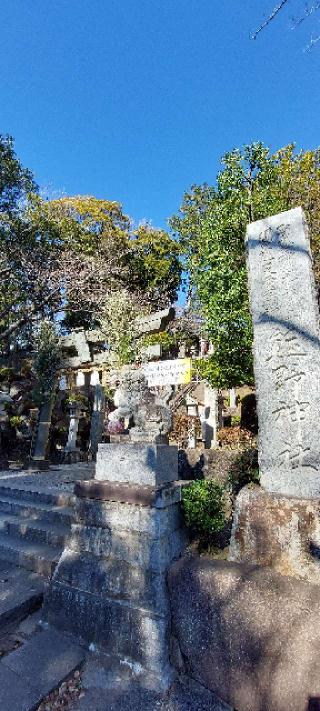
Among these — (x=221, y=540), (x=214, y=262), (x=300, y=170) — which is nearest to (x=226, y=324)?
(x=214, y=262)

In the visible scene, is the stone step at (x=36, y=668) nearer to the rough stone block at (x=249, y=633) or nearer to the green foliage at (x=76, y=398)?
the rough stone block at (x=249, y=633)

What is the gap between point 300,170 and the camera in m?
14.6

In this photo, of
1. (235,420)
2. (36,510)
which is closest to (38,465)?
(36,510)

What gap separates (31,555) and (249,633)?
118 inches

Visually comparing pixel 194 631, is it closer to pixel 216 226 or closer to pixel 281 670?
pixel 281 670

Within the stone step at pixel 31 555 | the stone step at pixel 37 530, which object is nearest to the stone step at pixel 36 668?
the stone step at pixel 31 555

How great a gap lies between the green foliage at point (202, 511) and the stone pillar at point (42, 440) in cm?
754

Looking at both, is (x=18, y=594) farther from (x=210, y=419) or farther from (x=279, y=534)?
(x=210, y=419)

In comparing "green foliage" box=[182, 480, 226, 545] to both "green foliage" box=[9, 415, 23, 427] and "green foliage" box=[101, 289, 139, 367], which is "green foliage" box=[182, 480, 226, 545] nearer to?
"green foliage" box=[101, 289, 139, 367]

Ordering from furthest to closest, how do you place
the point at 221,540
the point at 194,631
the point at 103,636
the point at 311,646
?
the point at 221,540
the point at 103,636
the point at 194,631
the point at 311,646

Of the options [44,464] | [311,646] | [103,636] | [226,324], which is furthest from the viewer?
[44,464]

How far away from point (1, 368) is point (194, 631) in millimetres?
13848

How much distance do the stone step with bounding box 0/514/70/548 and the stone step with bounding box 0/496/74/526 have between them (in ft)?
0.26

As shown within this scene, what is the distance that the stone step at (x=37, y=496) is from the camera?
5312 mm
